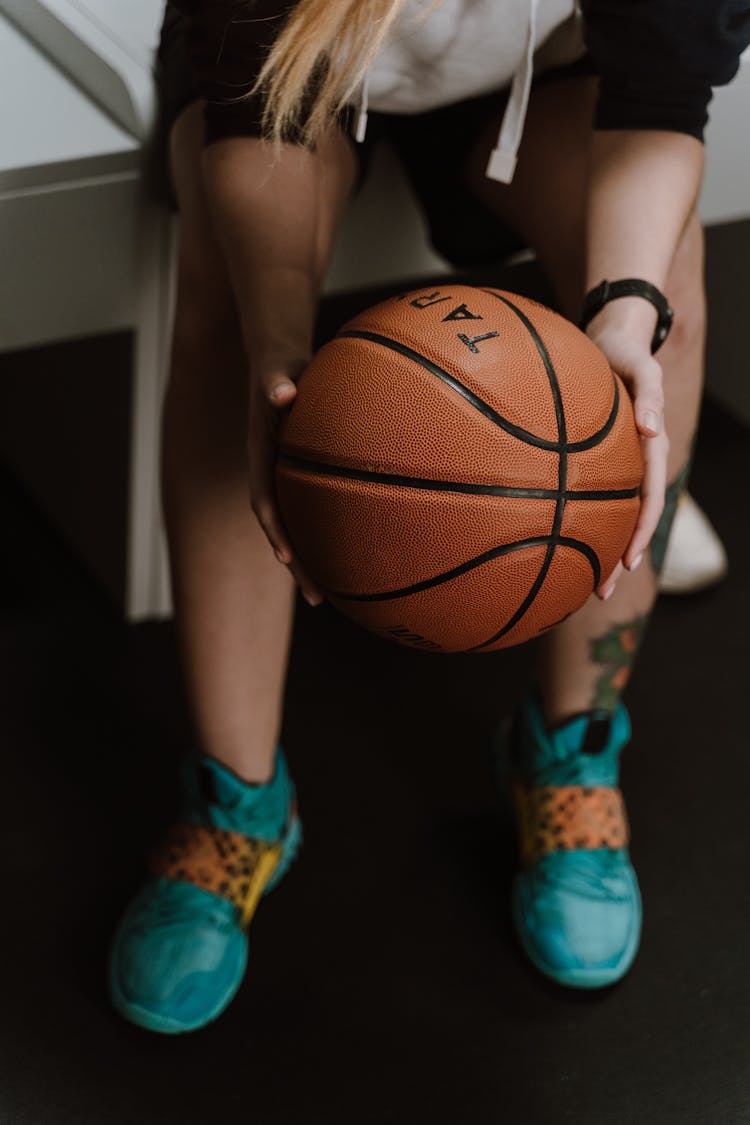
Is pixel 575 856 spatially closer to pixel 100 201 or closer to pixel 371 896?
pixel 371 896

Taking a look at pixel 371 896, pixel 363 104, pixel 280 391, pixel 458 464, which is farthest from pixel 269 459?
pixel 371 896

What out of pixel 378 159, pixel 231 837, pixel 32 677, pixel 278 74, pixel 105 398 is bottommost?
pixel 32 677

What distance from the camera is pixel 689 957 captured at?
4.54 feet

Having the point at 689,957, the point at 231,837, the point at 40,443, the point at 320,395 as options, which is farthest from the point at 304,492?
the point at 40,443

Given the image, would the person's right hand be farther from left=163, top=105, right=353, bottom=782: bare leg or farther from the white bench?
the white bench

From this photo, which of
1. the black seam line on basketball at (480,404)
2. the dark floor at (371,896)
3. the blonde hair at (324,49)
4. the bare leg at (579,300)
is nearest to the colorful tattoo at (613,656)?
the bare leg at (579,300)

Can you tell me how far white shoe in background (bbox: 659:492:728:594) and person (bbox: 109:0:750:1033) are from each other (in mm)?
480

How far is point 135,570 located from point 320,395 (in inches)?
30.5

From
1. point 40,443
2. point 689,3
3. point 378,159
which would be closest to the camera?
point 689,3

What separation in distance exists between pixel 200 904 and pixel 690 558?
0.85 m

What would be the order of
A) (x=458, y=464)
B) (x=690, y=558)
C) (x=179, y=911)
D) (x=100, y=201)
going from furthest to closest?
(x=690, y=558), (x=100, y=201), (x=179, y=911), (x=458, y=464)

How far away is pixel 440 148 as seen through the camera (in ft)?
4.47

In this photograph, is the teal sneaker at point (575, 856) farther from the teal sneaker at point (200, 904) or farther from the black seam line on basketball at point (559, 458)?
the black seam line on basketball at point (559, 458)

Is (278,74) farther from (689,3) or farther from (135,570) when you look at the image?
(135,570)
